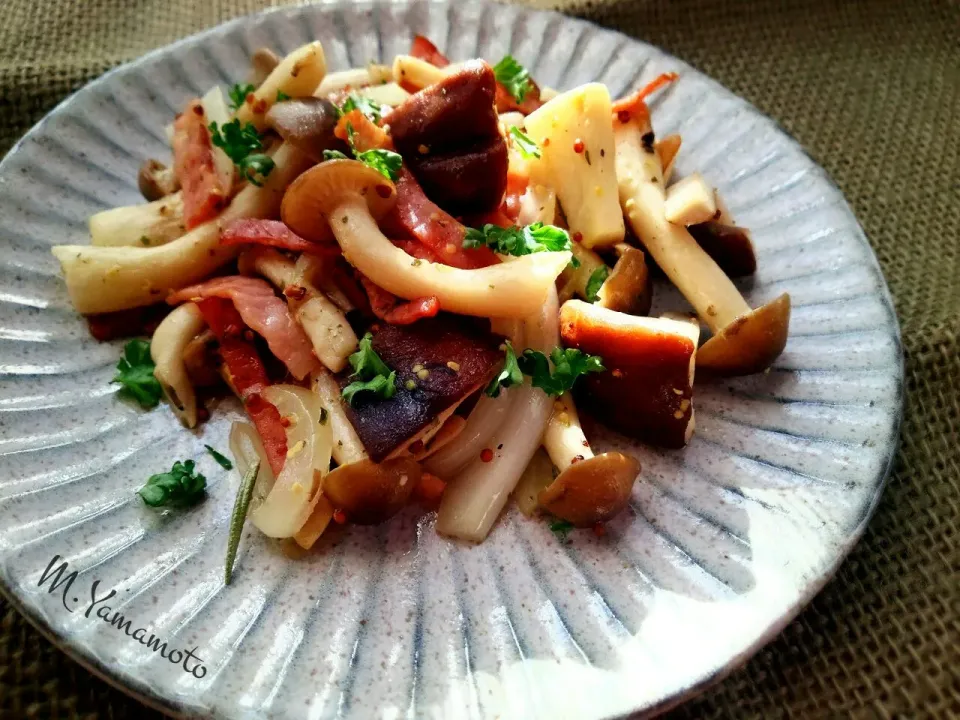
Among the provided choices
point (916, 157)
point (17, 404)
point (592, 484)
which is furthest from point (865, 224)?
point (17, 404)

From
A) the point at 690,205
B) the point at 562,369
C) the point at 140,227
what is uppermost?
the point at 140,227

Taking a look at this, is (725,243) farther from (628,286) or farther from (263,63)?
(263,63)

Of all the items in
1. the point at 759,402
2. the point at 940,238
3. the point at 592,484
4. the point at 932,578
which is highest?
the point at 592,484

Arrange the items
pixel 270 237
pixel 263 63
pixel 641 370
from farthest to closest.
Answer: pixel 263 63
pixel 270 237
pixel 641 370

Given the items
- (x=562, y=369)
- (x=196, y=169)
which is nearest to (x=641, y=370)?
(x=562, y=369)

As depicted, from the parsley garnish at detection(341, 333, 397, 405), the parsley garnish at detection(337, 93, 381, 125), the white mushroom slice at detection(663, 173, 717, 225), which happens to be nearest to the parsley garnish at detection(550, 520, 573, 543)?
the parsley garnish at detection(341, 333, 397, 405)

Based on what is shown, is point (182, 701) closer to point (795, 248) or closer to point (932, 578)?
point (932, 578)

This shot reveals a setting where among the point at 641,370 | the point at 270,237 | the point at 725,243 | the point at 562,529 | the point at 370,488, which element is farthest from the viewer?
the point at 725,243
